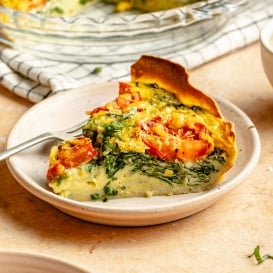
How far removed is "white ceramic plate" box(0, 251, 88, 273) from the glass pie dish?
0.98 metres

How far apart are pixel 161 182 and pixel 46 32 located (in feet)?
2.83

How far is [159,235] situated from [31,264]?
0.30 meters

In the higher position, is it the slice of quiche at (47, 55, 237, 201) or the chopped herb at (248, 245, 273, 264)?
the slice of quiche at (47, 55, 237, 201)

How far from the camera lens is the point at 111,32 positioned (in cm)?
242

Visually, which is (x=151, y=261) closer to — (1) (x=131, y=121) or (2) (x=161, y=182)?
(2) (x=161, y=182)

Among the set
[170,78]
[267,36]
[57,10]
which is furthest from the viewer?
[57,10]

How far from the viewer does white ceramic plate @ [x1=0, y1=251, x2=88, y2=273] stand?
1.51 metres

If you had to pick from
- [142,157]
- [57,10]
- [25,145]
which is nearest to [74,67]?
[57,10]

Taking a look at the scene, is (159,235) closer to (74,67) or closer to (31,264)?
(31,264)

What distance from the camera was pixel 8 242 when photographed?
1711 millimetres

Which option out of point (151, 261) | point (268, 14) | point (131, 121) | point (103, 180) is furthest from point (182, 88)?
point (268, 14)

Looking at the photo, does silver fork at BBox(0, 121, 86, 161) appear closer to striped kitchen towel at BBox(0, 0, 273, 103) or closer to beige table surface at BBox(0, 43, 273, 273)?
beige table surface at BBox(0, 43, 273, 273)

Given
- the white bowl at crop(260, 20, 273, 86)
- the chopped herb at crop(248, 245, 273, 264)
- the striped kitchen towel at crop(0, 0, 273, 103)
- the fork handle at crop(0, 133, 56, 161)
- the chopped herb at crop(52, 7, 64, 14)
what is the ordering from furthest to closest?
the chopped herb at crop(52, 7, 64, 14) < the striped kitchen towel at crop(0, 0, 273, 103) < the white bowl at crop(260, 20, 273, 86) < the fork handle at crop(0, 133, 56, 161) < the chopped herb at crop(248, 245, 273, 264)

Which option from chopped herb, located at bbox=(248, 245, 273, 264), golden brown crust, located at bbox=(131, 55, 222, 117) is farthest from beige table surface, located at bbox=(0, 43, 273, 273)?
golden brown crust, located at bbox=(131, 55, 222, 117)
